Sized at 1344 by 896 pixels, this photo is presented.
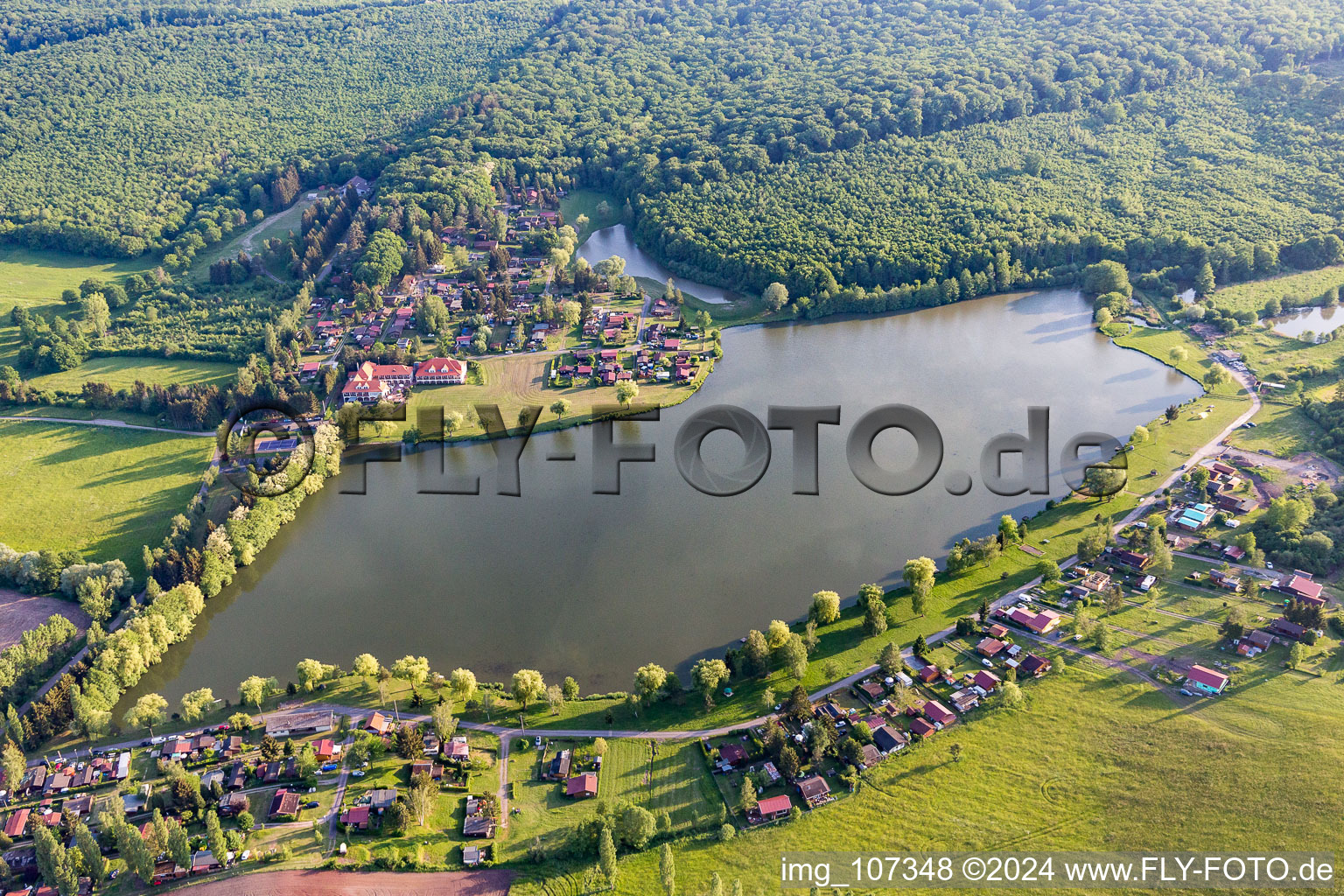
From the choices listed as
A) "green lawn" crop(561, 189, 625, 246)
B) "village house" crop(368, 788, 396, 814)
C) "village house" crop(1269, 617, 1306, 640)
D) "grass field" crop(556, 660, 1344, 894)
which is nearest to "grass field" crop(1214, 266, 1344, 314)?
"village house" crop(1269, 617, 1306, 640)

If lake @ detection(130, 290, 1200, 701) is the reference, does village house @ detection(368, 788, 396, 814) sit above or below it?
below

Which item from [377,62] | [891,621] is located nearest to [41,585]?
[891,621]

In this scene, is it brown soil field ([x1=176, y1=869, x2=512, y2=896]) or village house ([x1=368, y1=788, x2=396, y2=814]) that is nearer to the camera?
brown soil field ([x1=176, y1=869, x2=512, y2=896])

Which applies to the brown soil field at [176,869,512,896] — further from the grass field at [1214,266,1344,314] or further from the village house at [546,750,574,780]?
the grass field at [1214,266,1344,314]

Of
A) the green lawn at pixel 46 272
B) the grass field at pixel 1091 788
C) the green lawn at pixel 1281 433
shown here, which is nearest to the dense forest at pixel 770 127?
the green lawn at pixel 46 272

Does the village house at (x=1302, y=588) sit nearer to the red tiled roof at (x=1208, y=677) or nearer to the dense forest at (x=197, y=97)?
the red tiled roof at (x=1208, y=677)
